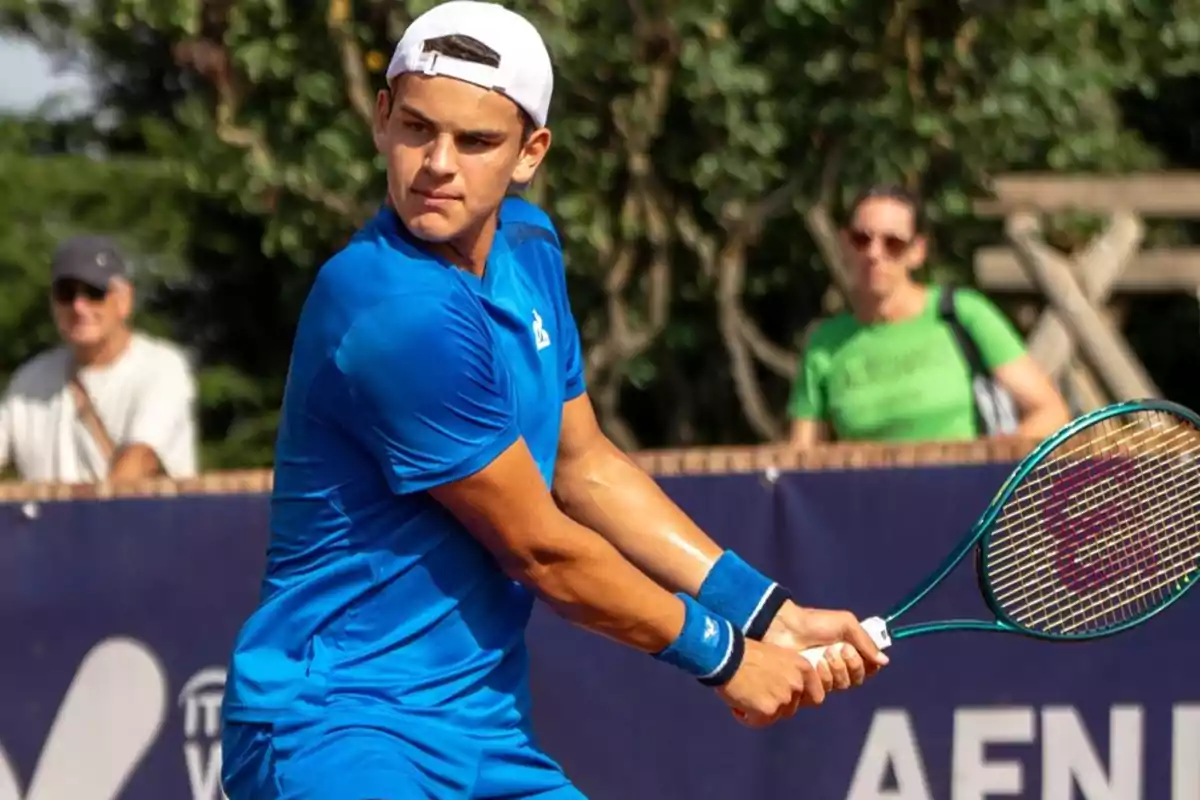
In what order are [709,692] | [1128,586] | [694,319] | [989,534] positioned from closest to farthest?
[989,534]
[1128,586]
[709,692]
[694,319]

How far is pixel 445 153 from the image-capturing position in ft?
12.3

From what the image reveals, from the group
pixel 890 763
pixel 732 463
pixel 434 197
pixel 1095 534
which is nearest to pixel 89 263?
pixel 732 463

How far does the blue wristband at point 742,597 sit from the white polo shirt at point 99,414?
3164 mm

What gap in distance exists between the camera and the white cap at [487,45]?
378 centimetres

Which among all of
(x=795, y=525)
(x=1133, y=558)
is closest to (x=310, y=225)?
(x=795, y=525)

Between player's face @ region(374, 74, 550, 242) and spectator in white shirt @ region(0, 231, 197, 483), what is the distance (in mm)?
3392

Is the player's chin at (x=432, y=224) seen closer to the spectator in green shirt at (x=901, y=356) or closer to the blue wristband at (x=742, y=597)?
the blue wristband at (x=742, y=597)

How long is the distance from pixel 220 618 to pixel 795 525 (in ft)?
5.14

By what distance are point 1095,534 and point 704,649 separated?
48.7 inches

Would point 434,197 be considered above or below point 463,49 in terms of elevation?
below

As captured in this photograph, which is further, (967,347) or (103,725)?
(103,725)

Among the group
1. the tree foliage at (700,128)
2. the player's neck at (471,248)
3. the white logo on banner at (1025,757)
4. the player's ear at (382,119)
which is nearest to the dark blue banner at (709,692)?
the white logo on banner at (1025,757)

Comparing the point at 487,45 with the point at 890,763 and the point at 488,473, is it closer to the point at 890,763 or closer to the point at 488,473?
the point at 488,473

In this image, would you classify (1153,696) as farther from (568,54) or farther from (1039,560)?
(568,54)
